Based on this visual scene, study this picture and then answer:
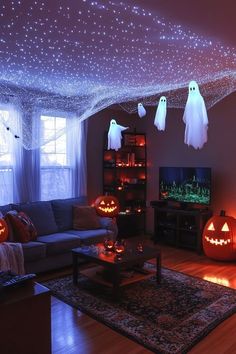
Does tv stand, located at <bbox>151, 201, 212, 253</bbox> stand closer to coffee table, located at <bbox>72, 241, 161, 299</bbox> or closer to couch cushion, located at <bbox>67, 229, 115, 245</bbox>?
couch cushion, located at <bbox>67, 229, 115, 245</bbox>

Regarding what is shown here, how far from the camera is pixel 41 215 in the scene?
4684 mm

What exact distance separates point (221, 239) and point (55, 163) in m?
2.88

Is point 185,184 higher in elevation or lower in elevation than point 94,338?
higher

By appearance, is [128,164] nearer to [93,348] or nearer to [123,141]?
[123,141]

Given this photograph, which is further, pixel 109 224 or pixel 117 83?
pixel 109 224

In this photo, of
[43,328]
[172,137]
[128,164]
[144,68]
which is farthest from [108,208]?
[43,328]

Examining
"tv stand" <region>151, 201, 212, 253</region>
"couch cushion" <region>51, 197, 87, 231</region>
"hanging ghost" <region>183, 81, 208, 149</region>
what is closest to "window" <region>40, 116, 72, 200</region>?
"couch cushion" <region>51, 197, 87, 231</region>

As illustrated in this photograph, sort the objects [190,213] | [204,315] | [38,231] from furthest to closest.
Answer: [190,213] → [38,231] → [204,315]

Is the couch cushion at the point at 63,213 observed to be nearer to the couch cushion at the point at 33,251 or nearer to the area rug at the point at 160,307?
the couch cushion at the point at 33,251

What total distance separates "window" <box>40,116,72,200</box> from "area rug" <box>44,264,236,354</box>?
5.73 ft

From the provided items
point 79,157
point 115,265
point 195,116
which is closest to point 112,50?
point 195,116

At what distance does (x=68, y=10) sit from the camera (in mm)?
2004

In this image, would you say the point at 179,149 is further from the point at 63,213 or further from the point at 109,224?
the point at 63,213

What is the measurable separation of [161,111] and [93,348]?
2.59m
